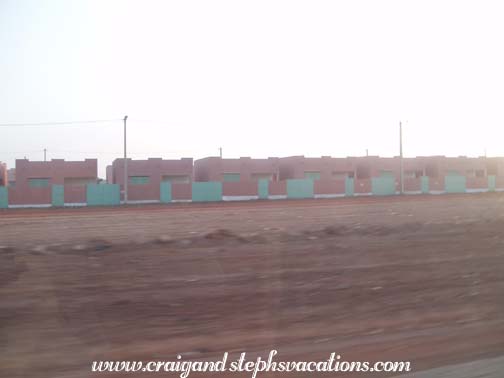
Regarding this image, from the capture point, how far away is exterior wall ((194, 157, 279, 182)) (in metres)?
67.6

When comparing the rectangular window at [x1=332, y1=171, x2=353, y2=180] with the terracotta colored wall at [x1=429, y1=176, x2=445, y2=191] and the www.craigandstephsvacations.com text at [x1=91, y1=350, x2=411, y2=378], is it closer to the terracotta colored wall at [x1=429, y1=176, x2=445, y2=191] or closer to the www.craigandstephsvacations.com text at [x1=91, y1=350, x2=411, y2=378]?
the terracotta colored wall at [x1=429, y1=176, x2=445, y2=191]

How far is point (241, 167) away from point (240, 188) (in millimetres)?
7659

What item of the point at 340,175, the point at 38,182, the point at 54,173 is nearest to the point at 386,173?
the point at 340,175

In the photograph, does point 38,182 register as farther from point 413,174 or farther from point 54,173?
point 413,174

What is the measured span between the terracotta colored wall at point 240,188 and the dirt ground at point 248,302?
43.5 m

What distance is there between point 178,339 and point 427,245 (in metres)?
11.1

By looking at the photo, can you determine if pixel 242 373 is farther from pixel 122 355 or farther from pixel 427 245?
pixel 427 245

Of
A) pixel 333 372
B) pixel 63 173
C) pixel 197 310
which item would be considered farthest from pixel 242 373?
pixel 63 173

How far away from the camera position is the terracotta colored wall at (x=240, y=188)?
61000 millimetres

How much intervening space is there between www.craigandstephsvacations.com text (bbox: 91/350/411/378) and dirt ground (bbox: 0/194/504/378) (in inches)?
5.5

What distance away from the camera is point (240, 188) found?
6147 cm

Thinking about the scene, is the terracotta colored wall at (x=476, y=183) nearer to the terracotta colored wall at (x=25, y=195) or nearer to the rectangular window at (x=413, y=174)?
the rectangular window at (x=413, y=174)

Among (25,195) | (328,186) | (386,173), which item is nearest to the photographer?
(25,195)

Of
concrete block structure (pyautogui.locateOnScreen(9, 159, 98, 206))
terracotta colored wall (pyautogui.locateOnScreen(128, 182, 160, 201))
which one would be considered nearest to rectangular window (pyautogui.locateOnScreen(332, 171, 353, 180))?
terracotta colored wall (pyautogui.locateOnScreen(128, 182, 160, 201))
